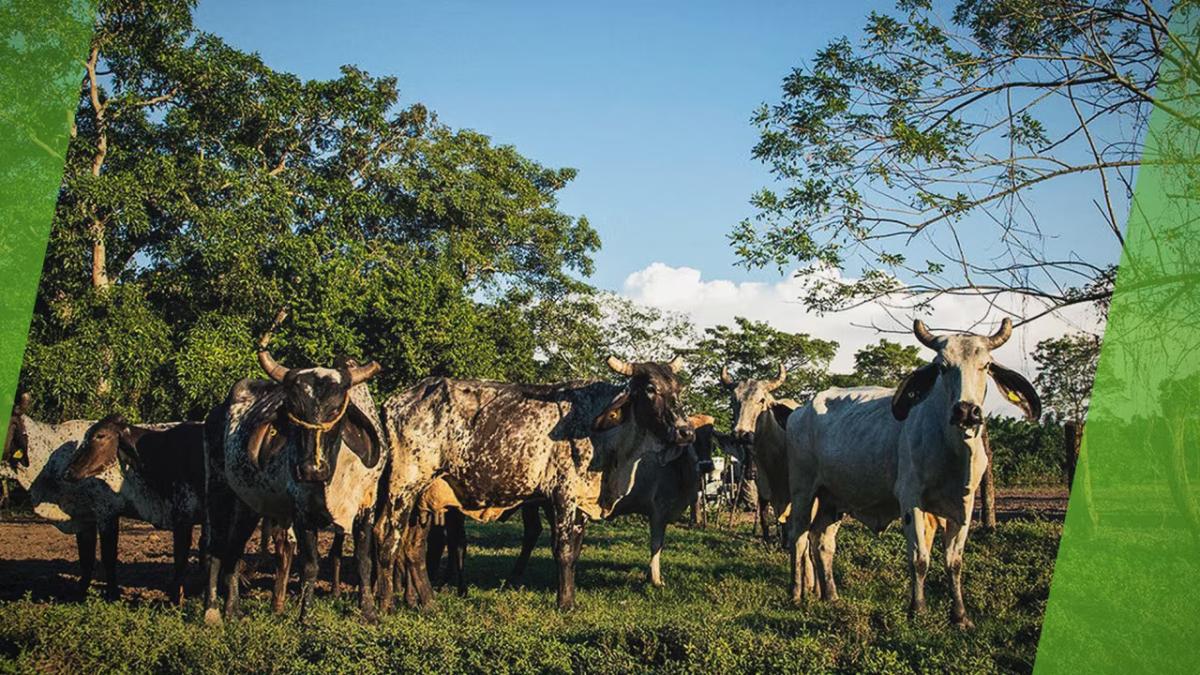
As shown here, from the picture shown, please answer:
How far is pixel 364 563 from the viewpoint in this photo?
9664mm

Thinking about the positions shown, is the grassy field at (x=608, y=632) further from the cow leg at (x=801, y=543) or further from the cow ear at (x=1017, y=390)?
the cow ear at (x=1017, y=390)

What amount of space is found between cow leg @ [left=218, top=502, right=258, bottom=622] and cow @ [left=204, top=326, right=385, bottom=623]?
1cm

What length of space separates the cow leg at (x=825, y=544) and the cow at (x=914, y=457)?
0.04 ft

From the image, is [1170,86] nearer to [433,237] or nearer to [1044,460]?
[433,237]

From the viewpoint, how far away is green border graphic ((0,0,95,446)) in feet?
54.7

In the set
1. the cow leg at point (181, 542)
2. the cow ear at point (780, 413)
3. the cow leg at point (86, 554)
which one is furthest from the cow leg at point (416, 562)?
the cow ear at point (780, 413)

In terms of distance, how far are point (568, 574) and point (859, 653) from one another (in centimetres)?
409

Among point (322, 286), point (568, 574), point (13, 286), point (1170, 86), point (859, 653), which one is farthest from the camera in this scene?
point (322, 286)

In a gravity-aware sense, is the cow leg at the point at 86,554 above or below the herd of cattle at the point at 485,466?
below

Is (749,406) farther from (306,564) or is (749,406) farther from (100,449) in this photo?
(100,449)

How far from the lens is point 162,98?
77.4ft

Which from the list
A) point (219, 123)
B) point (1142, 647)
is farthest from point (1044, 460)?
point (1142, 647)

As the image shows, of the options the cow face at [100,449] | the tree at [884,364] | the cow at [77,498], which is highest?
the tree at [884,364]

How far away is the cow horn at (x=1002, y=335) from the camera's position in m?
8.84
